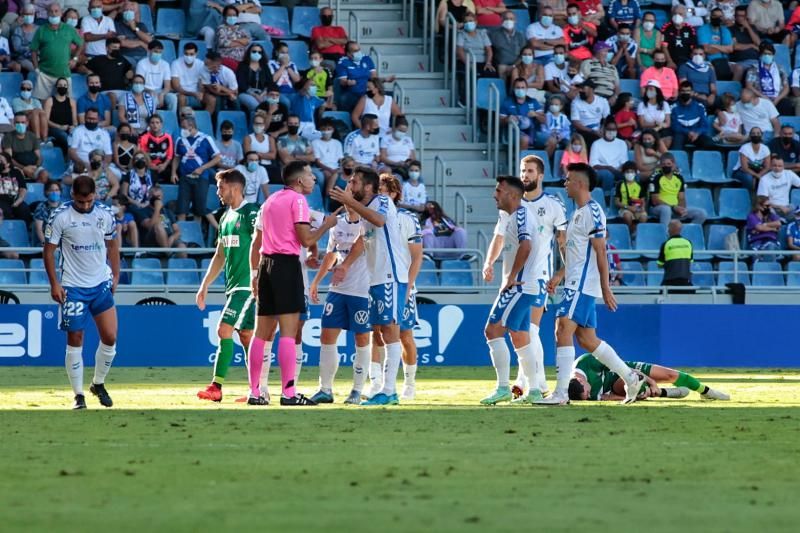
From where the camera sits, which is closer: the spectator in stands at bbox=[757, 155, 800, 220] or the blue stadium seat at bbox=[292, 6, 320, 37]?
the spectator in stands at bbox=[757, 155, 800, 220]

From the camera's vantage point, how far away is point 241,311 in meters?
15.5

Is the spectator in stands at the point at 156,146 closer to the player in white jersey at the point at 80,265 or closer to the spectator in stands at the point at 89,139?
the spectator in stands at the point at 89,139

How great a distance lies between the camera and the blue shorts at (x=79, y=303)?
14.2m

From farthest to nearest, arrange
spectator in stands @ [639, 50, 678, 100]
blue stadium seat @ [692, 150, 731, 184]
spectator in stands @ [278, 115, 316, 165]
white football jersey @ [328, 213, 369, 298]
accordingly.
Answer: spectator in stands @ [639, 50, 678, 100], blue stadium seat @ [692, 150, 731, 184], spectator in stands @ [278, 115, 316, 165], white football jersey @ [328, 213, 369, 298]

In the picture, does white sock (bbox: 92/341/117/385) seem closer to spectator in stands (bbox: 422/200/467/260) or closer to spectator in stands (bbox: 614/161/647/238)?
spectator in stands (bbox: 422/200/467/260)

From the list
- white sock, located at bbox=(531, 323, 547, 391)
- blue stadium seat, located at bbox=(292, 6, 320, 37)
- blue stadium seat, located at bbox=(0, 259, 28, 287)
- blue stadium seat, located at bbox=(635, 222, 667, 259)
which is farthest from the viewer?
blue stadium seat, located at bbox=(292, 6, 320, 37)

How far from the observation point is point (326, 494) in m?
8.40

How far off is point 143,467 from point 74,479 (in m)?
0.66

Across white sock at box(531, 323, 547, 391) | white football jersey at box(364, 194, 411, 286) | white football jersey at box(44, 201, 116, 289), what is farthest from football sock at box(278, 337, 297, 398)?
white sock at box(531, 323, 547, 391)

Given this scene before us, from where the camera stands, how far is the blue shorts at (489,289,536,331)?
48.6 feet

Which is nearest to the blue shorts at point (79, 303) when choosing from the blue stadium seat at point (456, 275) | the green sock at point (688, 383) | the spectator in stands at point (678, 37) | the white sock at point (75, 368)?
the white sock at point (75, 368)

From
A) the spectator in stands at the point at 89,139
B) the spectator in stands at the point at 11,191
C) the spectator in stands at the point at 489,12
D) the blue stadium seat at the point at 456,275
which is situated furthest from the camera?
the spectator in stands at the point at 489,12

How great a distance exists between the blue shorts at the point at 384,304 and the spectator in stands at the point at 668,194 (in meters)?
14.3

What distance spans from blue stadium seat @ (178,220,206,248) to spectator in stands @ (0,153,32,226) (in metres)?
2.58
